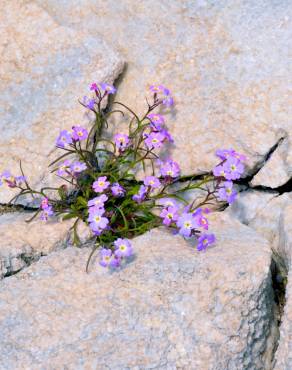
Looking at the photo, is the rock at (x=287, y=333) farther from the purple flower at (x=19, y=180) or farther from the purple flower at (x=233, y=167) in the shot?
the purple flower at (x=19, y=180)

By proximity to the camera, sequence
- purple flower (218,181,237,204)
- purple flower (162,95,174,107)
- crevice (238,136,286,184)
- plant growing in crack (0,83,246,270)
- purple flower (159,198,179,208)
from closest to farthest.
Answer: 1. plant growing in crack (0,83,246,270)
2. purple flower (218,181,237,204)
3. purple flower (159,198,179,208)
4. crevice (238,136,286,184)
5. purple flower (162,95,174,107)

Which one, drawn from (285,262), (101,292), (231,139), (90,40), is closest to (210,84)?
(231,139)

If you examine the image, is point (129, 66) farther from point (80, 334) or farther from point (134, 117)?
point (80, 334)

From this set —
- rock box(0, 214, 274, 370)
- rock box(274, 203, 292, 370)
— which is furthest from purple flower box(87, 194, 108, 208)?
rock box(274, 203, 292, 370)

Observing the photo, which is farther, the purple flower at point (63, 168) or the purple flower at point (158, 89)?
the purple flower at point (158, 89)

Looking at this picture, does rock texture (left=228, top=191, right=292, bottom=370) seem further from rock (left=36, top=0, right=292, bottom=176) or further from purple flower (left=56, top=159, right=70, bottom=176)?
purple flower (left=56, top=159, right=70, bottom=176)

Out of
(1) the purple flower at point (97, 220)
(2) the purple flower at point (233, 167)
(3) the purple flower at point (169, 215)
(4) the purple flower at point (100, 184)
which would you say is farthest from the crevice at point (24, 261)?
(2) the purple flower at point (233, 167)

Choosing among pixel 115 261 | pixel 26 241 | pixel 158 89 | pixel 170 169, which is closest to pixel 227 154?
pixel 170 169

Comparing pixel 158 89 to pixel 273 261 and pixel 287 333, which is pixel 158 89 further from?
pixel 287 333
